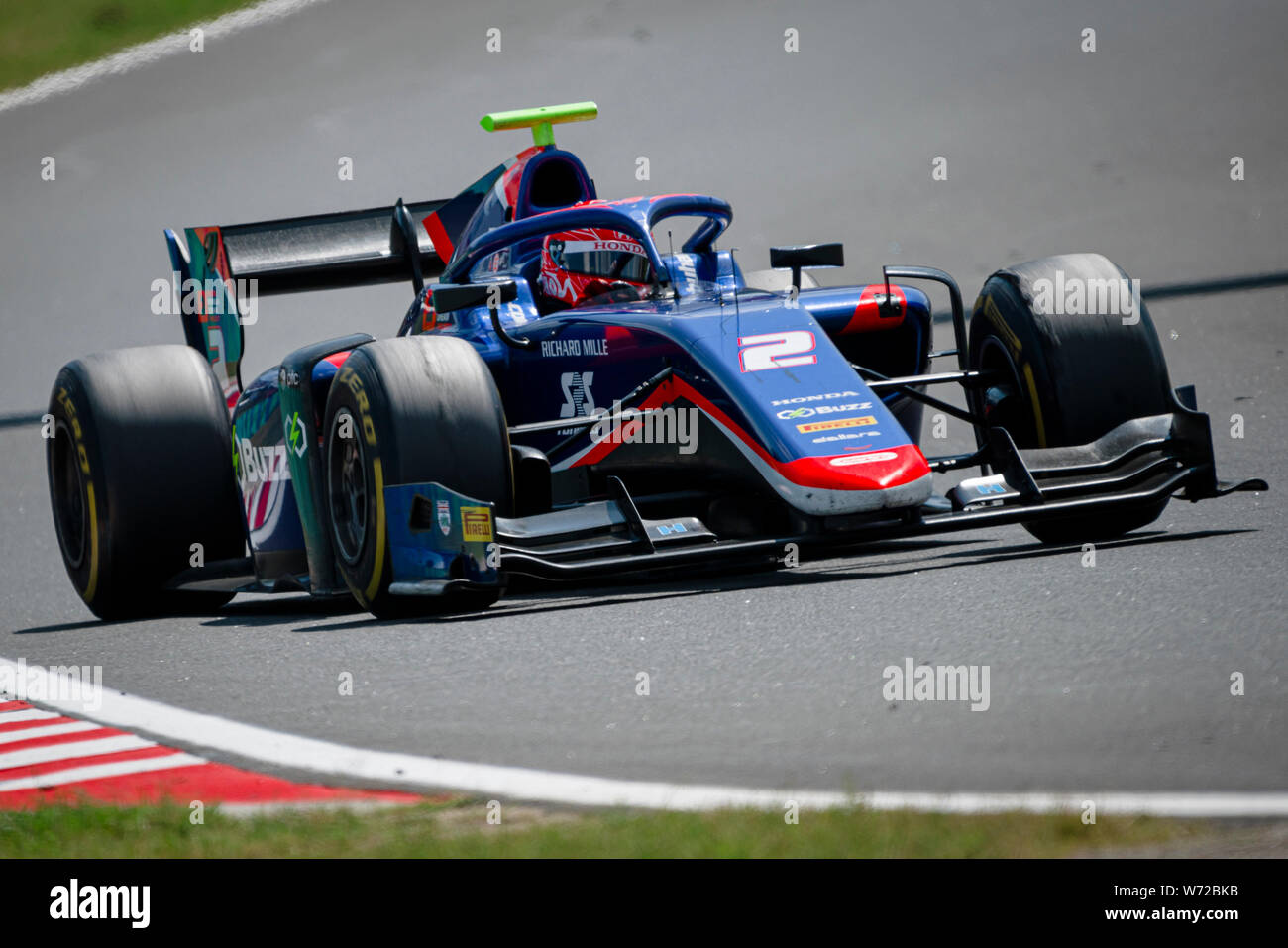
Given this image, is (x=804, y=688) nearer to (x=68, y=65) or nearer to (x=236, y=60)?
(x=68, y=65)

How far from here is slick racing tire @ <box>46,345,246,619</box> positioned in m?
7.34

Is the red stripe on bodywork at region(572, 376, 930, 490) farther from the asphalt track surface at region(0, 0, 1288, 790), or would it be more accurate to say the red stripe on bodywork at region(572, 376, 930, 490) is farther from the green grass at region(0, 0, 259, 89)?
Result: the green grass at region(0, 0, 259, 89)

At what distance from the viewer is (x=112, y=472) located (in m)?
7.30

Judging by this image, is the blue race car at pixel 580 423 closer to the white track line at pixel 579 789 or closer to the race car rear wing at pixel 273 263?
the race car rear wing at pixel 273 263

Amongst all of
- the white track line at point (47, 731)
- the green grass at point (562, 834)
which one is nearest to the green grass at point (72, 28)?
the white track line at point (47, 731)

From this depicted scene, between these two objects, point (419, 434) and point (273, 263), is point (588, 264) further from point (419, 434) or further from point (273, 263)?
point (273, 263)

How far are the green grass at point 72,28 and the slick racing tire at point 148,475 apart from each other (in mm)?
15142

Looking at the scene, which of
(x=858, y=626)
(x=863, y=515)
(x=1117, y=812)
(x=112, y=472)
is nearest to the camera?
(x=1117, y=812)

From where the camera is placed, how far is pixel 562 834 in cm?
324

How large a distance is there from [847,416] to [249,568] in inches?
115

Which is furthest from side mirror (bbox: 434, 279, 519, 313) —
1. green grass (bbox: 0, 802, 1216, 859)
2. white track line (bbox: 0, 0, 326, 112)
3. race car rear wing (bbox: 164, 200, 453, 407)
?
white track line (bbox: 0, 0, 326, 112)

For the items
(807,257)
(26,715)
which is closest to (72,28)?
(807,257)

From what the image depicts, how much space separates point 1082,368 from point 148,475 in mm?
3707
